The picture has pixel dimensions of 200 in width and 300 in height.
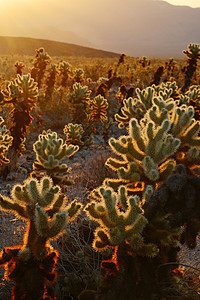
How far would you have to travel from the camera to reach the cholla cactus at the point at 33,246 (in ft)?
6.19

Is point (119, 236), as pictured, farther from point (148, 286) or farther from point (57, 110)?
point (57, 110)

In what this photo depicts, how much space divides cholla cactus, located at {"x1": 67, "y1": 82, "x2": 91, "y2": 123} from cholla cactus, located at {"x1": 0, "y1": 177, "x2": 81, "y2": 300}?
833 centimetres

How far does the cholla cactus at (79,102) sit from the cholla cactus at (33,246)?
8.33 metres

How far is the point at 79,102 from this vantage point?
1027 centimetres

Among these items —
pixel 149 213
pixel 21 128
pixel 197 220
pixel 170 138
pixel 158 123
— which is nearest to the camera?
pixel 197 220

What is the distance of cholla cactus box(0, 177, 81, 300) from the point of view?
6.19 feet

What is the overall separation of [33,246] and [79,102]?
341 inches

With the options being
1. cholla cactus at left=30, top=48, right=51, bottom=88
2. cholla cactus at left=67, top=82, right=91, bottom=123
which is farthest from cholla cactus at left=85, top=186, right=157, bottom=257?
cholla cactus at left=30, top=48, right=51, bottom=88

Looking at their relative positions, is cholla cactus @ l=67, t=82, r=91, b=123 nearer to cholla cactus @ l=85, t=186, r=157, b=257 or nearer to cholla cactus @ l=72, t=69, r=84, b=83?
cholla cactus @ l=72, t=69, r=84, b=83

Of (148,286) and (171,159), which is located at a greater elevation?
(171,159)

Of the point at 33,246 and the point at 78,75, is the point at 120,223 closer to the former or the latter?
the point at 33,246

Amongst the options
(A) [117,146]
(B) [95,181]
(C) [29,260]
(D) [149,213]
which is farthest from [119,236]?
(B) [95,181]

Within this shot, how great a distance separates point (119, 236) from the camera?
6.22 feet

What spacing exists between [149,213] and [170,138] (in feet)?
3.13
